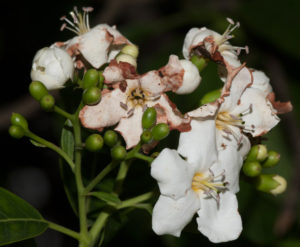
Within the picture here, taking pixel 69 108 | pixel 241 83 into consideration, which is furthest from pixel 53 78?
pixel 241 83

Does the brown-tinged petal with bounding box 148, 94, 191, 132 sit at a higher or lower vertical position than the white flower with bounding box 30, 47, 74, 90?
lower

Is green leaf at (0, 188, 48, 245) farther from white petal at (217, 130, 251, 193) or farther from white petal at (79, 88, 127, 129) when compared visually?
white petal at (217, 130, 251, 193)

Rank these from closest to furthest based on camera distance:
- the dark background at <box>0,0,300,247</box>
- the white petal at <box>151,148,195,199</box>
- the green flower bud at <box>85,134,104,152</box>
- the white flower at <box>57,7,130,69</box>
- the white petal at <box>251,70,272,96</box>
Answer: the white petal at <box>151,148,195,199</box> < the green flower bud at <box>85,134,104,152</box> < the white flower at <box>57,7,130,69</box> < the white petal at <box>251,70,272,96</box> < the dark background at <box>0,0,300,247</box>

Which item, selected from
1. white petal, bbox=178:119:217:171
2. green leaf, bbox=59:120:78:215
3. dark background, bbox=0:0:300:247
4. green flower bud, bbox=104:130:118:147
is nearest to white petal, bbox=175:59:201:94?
white petal, bbox=178:119:217:171

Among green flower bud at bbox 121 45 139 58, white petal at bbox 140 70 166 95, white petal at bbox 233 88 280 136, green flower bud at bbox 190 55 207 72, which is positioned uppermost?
green flower bud at bbox 121 45 139 58

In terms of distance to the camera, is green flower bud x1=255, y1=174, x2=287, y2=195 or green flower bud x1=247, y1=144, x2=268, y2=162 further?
green flower bud x1=255, y1=174, x2=287, y2=195

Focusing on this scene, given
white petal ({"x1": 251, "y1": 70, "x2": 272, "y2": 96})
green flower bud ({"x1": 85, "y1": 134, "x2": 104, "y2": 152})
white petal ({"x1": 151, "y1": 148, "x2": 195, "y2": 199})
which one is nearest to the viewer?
white petal ({"x1": 151, "y1": 148, "x2": 195, "y2": 199})

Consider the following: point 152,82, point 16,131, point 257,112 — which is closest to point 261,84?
point 257,112

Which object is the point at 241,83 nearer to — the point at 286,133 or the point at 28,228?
the point at 28,228
